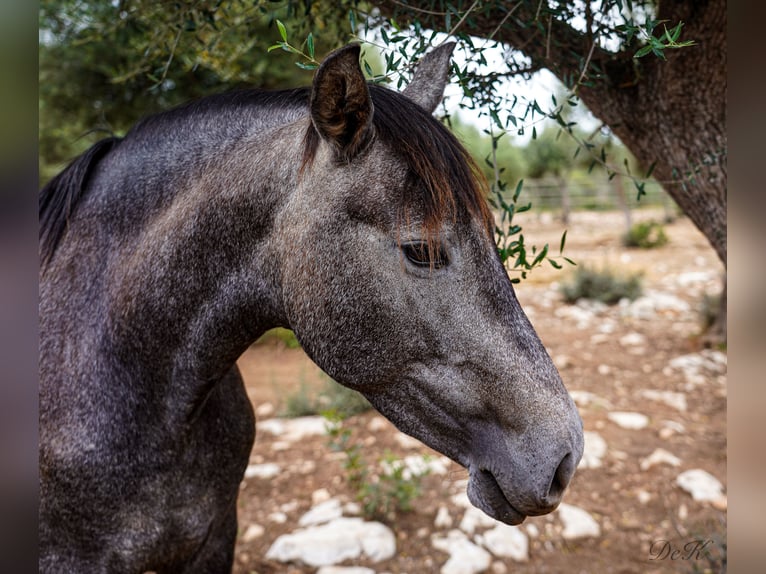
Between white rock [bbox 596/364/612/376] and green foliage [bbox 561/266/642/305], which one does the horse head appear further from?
green foliage [bbox 561/266/642/305]

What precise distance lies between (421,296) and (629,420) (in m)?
4.56

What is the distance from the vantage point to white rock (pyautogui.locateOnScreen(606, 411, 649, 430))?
16.8 ft

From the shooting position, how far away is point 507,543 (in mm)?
3461

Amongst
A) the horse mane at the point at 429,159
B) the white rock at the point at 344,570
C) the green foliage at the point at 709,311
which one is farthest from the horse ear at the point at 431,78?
the green foliage at the point at 709,311

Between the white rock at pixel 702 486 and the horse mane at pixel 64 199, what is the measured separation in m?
4.33

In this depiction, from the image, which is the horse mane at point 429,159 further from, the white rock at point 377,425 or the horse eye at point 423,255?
the white rock at point 377,425

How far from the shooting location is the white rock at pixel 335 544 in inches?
133

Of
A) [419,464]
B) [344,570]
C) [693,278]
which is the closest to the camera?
[344,570]

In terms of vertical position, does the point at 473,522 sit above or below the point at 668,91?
below

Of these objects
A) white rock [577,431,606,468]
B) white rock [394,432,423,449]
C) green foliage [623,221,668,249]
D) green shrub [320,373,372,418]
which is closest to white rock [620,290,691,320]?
white rock [577,431,606,468]

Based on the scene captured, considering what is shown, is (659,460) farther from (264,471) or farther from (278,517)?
(264,471)

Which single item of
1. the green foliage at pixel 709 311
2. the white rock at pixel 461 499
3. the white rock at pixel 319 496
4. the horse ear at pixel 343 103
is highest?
the horse ear at pixel 343 103

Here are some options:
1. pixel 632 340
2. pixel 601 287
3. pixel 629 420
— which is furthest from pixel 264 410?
pixel 601 287

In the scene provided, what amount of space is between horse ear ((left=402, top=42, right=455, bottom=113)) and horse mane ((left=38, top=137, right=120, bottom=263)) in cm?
116
